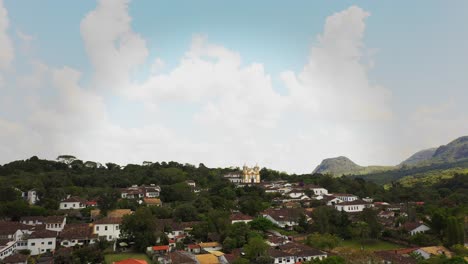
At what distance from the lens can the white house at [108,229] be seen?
1422 inches

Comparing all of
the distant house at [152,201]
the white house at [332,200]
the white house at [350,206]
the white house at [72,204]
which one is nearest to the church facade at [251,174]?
the white house at [332,200]

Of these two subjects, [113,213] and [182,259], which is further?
[113,213]

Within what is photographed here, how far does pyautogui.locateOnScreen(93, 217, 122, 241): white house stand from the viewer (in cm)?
3612

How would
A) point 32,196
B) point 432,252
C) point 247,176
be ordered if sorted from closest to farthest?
1. point 432,252
2. point 32,196
3. point 247,176

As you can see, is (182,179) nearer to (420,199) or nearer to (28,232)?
(28,232)

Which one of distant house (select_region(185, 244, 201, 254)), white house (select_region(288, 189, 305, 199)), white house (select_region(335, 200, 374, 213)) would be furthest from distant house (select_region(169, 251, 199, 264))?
white house (select_region(288, 189, 305, 199))

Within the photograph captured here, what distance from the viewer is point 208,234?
35.4m

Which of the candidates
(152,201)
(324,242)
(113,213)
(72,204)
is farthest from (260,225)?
(72,204)

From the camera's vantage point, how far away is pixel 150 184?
216 feet

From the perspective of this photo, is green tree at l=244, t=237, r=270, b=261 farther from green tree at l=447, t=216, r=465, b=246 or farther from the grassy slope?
green tree at l=447, t=216, r=465, b=246

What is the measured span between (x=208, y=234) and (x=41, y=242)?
14.6 m

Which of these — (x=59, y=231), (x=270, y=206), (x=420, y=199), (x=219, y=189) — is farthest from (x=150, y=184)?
(x=420, y=199)

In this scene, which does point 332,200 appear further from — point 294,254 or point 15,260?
point 15,260

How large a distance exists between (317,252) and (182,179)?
41291 millimetres
